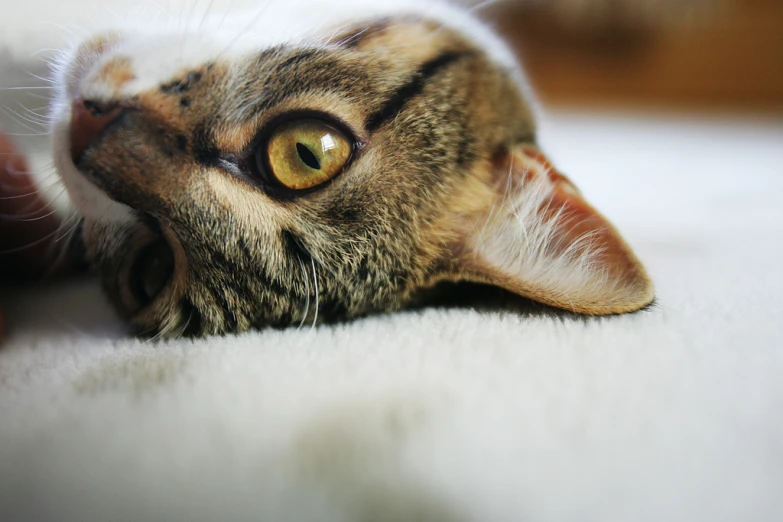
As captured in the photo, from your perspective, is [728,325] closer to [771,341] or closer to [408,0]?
[771,341]

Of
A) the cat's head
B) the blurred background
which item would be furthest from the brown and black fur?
the blurred background

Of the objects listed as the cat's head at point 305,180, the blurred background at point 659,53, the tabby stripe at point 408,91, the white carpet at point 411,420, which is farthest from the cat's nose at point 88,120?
the blurred background at point 659,53

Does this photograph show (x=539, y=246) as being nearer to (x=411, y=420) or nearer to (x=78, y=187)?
(x=411, y=420)

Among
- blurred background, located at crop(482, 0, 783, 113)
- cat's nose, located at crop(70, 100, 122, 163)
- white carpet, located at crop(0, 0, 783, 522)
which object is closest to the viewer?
white carpet, located at crop(0, 0, 783, 522)

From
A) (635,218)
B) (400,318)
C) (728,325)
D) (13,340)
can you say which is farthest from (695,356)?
(13,340)

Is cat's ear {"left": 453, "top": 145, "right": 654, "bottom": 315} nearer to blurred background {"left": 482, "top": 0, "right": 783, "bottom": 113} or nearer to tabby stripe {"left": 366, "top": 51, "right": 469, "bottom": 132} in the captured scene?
tabby stripe {"left": 366, "top": 51, "right": 469, "bottom": 132}

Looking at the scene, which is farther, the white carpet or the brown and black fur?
the brown and black fur

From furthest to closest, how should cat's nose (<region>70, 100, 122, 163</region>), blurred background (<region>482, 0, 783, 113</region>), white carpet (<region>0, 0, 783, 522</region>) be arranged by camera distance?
blurred background (<region>482, 0, 783, 113</region>) → cat's nose (<region>70, 100, 122, 163</region>) → white carpet (<region>0, 0, 783, 522</region>)
